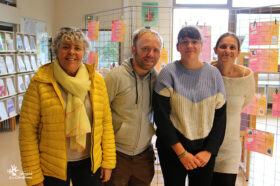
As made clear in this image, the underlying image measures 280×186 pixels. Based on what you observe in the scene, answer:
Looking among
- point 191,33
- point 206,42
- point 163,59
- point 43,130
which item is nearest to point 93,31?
point 163,59

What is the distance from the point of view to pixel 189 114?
1.46 metres

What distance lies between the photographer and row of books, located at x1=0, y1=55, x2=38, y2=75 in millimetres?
4254

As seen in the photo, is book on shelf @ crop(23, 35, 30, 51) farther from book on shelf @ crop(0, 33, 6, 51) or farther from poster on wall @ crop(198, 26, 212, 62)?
poster on wall @ crop(198, 26, 212, 62)

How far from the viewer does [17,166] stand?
309 cm

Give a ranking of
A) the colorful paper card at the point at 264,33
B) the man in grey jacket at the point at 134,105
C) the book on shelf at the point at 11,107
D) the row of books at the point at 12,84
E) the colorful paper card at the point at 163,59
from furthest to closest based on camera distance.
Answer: the book on shelf at the point at 11,107 → the row of books at the point at 12,84 → the colorful paper card at the point at 163,59 → the colorful paper card at the point at 264,33 → the man in grey jacket at the point at 134,105

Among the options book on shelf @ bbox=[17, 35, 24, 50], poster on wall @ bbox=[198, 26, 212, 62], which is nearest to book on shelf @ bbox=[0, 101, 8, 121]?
book on shelf @ bbox=[17, 35, 24, 50]

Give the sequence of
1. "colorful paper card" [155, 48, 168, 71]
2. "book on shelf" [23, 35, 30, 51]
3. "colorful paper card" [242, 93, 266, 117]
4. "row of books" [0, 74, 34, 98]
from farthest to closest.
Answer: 1. "book on shelf" [23, 35, 30, 51]
2. "row of books" [0, 74, 34, 98]
3. "colorful paper card" [155, 48, 168, 71]
4. "colorful paper card" [242, 93, 266, 117]

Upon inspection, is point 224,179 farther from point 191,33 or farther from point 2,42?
point 2,42

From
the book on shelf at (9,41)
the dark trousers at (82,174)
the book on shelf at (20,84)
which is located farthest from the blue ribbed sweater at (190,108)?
the book on shelf at (20,84)

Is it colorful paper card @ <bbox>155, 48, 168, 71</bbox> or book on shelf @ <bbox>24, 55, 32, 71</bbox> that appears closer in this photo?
colorful paper card @ <bbox>155, 48, 168, 71</bbox>

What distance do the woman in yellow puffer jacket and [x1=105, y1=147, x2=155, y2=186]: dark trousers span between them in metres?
0.15

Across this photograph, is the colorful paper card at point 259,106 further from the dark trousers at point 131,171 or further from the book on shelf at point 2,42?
the book on shelf at point 2,42

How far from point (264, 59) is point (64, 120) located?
1.95m

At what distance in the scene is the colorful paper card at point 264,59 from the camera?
2229 mm
